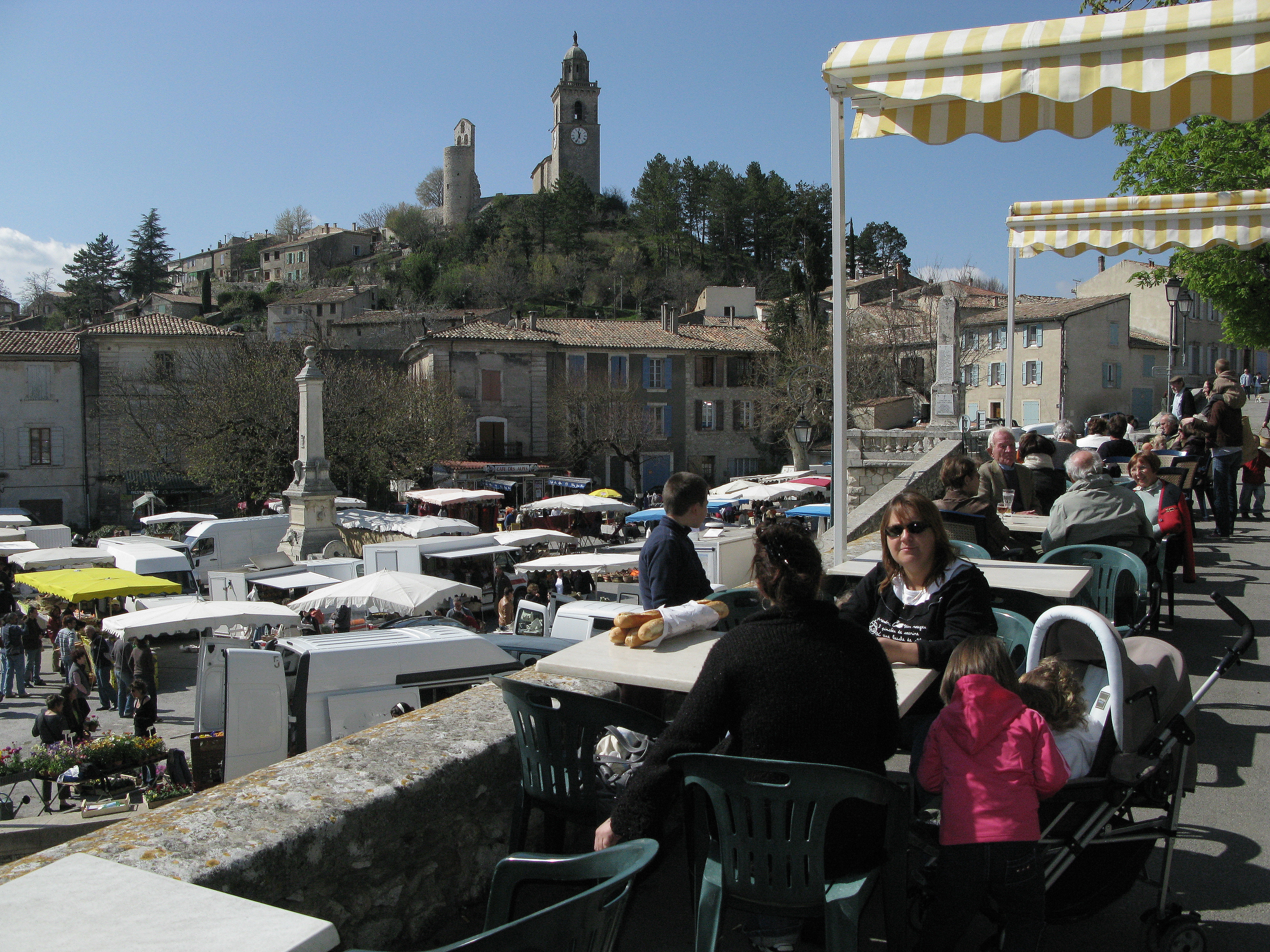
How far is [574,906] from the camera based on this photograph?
1.69 meters

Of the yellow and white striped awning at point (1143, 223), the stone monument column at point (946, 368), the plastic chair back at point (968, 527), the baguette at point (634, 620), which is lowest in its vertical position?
the baguette at point (634, 620)

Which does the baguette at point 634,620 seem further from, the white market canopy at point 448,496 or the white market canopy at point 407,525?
the white market canopy at point 448,496

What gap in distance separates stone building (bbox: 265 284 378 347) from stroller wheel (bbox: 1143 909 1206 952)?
210 feet

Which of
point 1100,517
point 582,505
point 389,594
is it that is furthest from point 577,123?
point 1100,517

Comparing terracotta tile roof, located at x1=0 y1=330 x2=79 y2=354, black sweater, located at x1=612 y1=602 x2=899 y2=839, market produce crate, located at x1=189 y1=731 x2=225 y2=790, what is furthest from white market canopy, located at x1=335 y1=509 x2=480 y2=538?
terracotta tile roof, located at x1=0 y1=330 x2=79 y2=354

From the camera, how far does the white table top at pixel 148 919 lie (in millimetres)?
1468

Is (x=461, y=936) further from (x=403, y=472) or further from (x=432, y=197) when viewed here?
(x=432, y=197)

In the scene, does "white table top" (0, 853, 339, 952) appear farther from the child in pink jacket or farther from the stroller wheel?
the stroller wheel

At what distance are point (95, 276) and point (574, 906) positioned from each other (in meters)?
102

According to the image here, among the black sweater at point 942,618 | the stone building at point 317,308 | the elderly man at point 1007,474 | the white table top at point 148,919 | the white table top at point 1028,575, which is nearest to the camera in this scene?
the white table top at point 148,919

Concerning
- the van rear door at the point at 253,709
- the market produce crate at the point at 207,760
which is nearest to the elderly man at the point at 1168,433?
the van rear door at the point at 253,709

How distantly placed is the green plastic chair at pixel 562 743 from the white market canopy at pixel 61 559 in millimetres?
24249

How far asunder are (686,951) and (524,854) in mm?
913

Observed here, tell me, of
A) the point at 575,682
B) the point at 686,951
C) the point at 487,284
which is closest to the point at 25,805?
the point at 575,682
